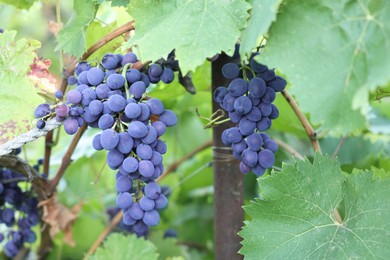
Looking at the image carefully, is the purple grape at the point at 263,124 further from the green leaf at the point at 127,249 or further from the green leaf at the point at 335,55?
the green leaf at the point at 127,249

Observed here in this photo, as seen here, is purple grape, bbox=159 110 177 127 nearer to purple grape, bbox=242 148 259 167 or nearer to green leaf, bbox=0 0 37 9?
purple grape, bbox=242 148 259 167

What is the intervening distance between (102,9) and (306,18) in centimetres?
116

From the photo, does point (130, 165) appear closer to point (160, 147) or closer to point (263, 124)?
point (160, 147)

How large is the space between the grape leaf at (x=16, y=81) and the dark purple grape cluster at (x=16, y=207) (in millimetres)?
231

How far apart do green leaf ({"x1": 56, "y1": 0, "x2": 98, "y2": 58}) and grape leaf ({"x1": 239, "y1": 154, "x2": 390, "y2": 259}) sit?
0.39 meters

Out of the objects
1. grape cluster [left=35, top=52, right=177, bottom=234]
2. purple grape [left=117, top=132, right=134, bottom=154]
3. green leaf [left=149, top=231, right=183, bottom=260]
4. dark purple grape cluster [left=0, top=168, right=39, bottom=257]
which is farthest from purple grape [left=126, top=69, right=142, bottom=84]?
green leaf [left=149, top=231, right=183, bottom=260]

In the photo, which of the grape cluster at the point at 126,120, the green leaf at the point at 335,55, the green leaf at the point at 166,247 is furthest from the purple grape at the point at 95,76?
the green leaf at the point at 166,247

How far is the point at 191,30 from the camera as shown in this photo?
0.90 meters

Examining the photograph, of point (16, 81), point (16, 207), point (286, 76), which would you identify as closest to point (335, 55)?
point (286, 76)

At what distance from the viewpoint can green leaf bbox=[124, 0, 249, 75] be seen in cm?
88

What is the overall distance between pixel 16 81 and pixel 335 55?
589 mm

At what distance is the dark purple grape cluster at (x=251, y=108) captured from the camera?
3.21 ft

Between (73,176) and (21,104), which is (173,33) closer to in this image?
(21,104)

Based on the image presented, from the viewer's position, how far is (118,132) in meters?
0.97
